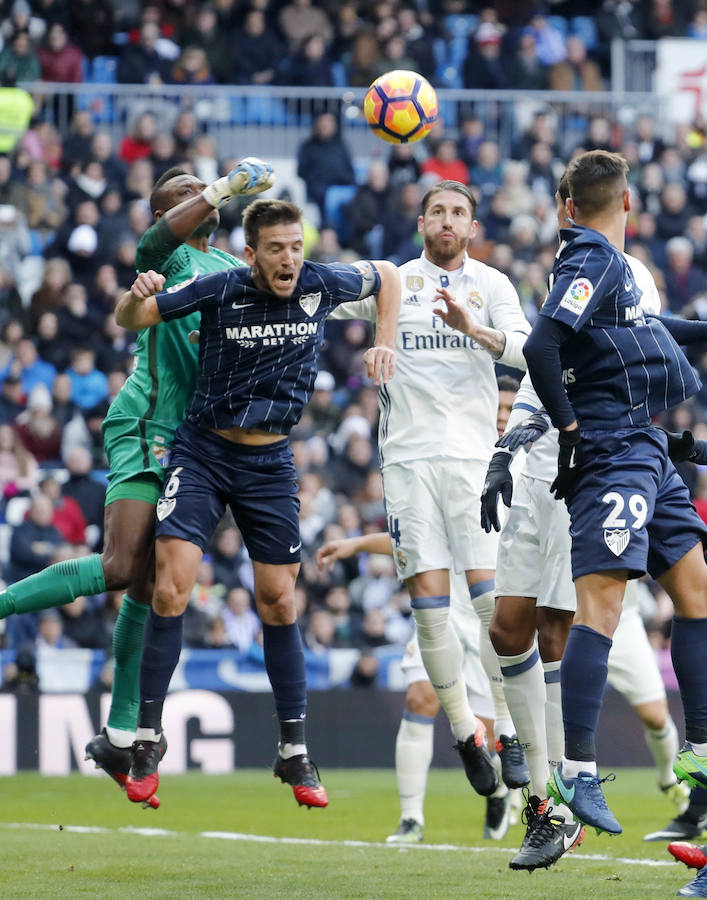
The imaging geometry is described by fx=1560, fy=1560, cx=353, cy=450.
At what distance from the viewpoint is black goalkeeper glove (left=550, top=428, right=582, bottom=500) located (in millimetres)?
6367

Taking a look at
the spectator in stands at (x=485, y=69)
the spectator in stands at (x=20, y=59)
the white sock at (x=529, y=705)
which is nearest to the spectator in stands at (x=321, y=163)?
the spectator in stands at (x=485, y=69)

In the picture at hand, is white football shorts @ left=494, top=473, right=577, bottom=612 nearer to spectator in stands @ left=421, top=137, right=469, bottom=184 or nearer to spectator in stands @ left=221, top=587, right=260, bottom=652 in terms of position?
spectator in stands @ left=221, top=587, right=260, bottom=652

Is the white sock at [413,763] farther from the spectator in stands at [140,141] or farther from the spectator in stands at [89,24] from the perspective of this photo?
the spectator in stands at [89,24]

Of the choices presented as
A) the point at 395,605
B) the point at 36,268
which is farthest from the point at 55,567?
the point at 36,268

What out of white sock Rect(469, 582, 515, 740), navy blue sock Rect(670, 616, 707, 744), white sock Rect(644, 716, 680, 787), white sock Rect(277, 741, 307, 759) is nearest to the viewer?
navy blue sock Rect(670, 616, 707, 744)

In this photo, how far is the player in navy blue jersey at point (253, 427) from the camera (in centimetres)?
731

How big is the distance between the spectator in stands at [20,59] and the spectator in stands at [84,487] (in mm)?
5919

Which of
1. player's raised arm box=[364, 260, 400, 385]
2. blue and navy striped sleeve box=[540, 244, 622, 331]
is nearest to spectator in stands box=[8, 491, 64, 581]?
player's raised arm box=[364, 260, 400, 385]

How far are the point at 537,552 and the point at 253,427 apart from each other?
1.51 metres

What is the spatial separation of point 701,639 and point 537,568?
1.19 metres

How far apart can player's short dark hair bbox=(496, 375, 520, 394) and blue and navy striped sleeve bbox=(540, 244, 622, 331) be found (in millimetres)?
3572

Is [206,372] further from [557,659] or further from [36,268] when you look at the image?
[36,268]

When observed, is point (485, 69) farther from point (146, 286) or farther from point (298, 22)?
point (146, 286)

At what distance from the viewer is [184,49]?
67.6ft
